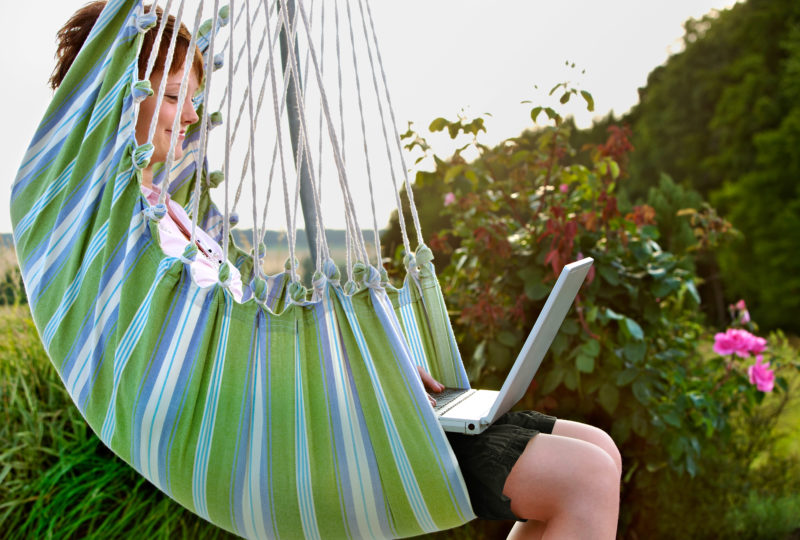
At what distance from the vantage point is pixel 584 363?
2143mm

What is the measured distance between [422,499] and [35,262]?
2.53 ft

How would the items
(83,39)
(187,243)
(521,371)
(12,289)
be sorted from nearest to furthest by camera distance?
(521,371) → (187,243) → (83,39) → (12,289)

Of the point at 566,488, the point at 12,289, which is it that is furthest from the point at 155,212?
the point at 12,289

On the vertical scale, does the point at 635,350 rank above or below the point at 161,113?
below

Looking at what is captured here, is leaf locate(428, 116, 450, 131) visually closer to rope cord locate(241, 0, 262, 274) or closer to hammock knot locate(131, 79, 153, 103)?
rope cord locate(241, 0, 262, 274)

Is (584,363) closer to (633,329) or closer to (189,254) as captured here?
(633,329)

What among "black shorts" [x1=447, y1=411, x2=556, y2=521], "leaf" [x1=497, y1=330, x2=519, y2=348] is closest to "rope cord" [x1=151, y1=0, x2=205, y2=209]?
"black shorts" [x1=447, y1=411, x2=556, y2=521]

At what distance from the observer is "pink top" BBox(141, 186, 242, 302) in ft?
3.74

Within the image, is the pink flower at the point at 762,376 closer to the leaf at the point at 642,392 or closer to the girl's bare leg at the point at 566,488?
the leaf at the point at 642,392

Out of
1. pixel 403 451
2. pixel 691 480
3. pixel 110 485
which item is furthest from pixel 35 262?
pixel 691 480

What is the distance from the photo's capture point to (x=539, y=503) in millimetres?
1028

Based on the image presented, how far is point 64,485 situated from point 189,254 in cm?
142

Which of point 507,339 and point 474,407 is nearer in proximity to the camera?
point 474,407

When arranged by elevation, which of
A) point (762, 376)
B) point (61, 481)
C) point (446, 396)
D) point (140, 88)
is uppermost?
point (140, 88)
